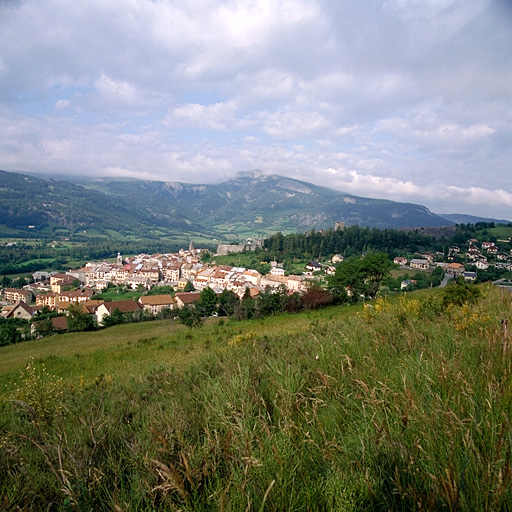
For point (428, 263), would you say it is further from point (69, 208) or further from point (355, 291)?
point (69, 208)

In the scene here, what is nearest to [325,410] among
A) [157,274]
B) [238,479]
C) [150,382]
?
[238,479]

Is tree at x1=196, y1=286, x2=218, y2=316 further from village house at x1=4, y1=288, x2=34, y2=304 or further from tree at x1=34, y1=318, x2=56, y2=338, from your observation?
village house at x1=4, y1=288, x2=34, y2=304

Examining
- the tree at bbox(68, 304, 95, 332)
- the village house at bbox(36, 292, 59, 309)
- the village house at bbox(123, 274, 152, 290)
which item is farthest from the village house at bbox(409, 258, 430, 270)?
the village house at bbox(36, 292, 59, 309)

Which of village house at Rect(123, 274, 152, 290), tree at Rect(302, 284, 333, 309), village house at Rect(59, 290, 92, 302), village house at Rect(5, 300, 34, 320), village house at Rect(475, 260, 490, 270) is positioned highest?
tree at Rect(302, 284, 333, 309)

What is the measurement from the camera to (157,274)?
79062 mm

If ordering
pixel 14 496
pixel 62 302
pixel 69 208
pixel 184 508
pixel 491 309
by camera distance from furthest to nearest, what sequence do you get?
pixel 69 208
pixel 62 302
pixel 491 309
pixel 14 496
pixel 184 508

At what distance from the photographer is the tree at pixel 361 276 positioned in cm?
2241

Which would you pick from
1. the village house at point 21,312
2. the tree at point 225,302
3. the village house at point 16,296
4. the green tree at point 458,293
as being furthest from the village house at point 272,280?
the green tree at point 458,293

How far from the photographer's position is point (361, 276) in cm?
2355

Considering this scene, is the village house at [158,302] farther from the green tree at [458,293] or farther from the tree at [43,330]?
the green tree at [458,293]

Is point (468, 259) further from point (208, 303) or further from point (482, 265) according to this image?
point (208, 303)

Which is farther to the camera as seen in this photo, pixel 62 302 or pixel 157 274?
pixel 157 274

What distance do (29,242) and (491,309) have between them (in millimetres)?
154936

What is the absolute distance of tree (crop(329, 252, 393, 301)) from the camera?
22406 millimetres
